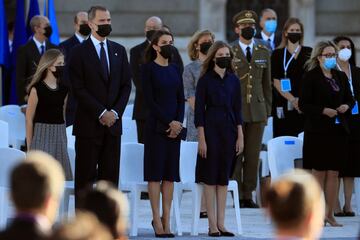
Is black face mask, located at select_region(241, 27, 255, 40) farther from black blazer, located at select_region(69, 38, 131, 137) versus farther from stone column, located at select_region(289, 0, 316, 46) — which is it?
stone column, located at select_region(289, 0, 316, 46)

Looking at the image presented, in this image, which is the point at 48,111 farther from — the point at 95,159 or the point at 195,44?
the point at 195,44

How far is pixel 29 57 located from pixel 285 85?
342cm

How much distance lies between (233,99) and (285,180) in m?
7.17

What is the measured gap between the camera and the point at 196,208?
1313 centimetres

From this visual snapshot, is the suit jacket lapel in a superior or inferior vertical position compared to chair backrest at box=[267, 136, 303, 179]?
superior

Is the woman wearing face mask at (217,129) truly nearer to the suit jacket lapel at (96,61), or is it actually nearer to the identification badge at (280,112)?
the suit jacket lapel at (96,61)

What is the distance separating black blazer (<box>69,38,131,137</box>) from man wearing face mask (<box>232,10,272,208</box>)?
10.7 feet

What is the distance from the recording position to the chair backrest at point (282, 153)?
14.3 metres

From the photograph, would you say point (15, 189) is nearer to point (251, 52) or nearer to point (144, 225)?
point (144, 225)

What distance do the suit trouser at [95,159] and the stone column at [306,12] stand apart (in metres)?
11.9

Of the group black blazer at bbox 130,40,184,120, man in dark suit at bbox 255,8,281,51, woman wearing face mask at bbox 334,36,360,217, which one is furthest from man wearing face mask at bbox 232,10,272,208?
man in dark suit at bbox 255,8,281,51

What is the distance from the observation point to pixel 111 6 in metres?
23.6

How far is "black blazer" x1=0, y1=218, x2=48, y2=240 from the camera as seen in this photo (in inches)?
222

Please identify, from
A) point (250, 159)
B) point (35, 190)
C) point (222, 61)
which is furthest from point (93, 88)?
point (35, 190)
